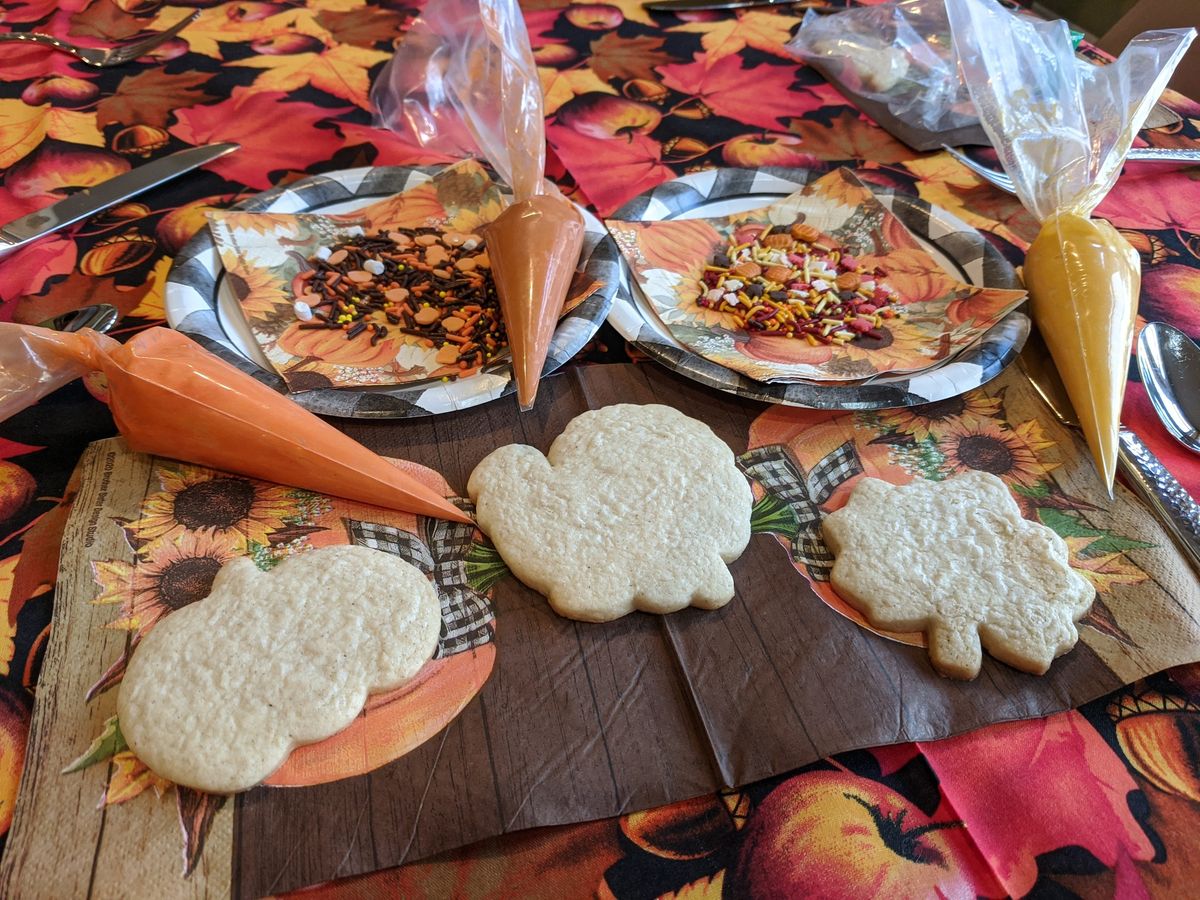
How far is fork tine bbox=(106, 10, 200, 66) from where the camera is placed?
1.64 m

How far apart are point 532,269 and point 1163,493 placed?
864 millimetres

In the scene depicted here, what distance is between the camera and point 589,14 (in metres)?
1.88

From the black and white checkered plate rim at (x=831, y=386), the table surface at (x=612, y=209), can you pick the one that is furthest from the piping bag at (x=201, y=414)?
the black and white checkered plate rim at (x=831, y=386)

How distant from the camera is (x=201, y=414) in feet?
2.85

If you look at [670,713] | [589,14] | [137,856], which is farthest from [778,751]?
[589,14]

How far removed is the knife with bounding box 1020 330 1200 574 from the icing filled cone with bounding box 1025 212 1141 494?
3 cm

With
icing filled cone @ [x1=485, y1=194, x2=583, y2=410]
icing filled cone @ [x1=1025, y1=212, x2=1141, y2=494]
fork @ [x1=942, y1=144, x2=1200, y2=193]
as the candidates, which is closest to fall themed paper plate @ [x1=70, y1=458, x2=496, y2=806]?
icing filled cone @ [x1=485, y1=194, x2=583, y2=410]

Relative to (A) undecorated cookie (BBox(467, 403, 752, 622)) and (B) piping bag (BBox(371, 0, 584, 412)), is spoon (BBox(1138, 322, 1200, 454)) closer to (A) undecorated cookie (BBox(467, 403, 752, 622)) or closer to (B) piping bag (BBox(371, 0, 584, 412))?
(A) undecorated cookie (BBox(467, 403, 752, 622))

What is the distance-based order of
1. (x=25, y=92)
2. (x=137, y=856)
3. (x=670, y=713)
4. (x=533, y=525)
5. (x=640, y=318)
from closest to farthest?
(x=137, y=856) → (x=670, y=713) → (x=533, y=525) → (x=640, y=318) → (x=25, y=92)

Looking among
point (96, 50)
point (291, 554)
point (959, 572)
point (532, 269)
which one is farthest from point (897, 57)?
point (96, 50)

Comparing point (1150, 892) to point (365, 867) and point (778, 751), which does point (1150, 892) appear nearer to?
point (778, 751)

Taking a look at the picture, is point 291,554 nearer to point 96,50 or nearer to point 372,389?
point 372,389

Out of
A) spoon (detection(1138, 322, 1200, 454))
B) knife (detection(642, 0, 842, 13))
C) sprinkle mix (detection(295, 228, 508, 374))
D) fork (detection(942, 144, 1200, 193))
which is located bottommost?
spoon (detection(1138, 322, 1200, 454))

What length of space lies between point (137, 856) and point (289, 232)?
0.91 metres
